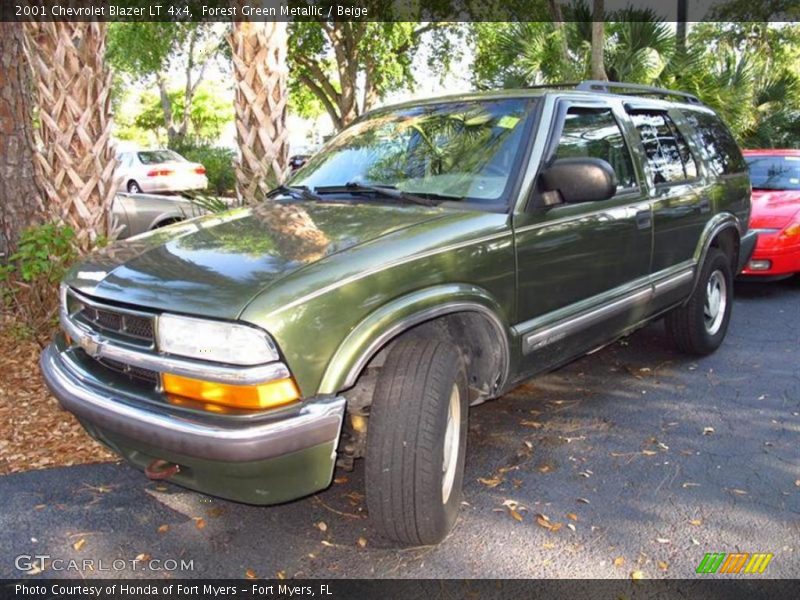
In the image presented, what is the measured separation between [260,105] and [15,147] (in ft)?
5.96

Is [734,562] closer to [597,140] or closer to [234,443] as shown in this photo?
[234,443]

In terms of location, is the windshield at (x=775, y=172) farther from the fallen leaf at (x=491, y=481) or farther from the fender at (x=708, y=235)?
the fallen leaf at (x=491, y=481)

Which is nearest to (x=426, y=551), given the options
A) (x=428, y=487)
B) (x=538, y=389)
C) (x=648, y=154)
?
(x=428, y=487)

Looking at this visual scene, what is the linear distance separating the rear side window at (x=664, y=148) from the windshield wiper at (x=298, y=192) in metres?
2.06

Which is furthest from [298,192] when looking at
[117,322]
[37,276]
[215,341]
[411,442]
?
[37,276]

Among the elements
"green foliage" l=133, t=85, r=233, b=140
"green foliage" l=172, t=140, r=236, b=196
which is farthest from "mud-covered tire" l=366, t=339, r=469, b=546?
"green foliage" l=133, t=85, r=233, b=140

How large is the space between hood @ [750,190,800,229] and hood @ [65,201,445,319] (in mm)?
5324

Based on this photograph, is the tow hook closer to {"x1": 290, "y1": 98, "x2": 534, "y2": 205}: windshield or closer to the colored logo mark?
{"x1": 290, "y1": 98, "x2": 534, "y2": 205}: windshield

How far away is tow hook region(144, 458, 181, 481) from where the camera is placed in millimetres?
2588

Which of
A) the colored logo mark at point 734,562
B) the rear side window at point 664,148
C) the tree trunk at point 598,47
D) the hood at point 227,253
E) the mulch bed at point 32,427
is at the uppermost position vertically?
the tree trunk at point 598,47

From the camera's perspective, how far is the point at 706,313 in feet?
17.5

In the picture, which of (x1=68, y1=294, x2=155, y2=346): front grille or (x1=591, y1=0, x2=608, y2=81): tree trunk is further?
(x1=591, y1=0, x2=608, y2=81): tree trunk

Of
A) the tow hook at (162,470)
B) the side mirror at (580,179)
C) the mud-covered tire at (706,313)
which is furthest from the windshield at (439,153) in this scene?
the mud-covered tire at (706,313)

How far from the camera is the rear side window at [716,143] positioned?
5.16 m
